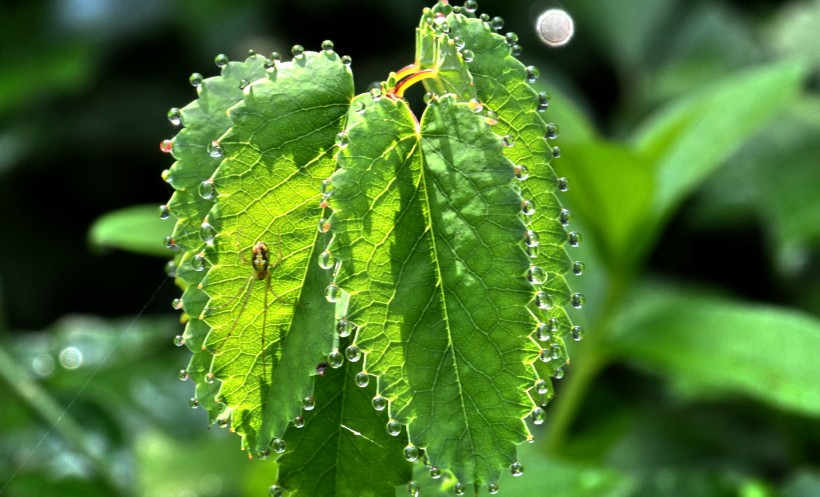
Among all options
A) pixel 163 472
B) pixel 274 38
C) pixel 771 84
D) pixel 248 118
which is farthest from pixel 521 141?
pixel 274 38

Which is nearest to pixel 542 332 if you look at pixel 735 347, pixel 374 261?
pixel 374 261

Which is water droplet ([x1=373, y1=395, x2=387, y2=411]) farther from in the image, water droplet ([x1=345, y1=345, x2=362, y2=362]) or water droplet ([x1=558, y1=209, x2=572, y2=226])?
water droplet ([x1=558, y1=209, x2=572, y2=226])

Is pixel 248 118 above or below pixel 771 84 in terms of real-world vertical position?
above

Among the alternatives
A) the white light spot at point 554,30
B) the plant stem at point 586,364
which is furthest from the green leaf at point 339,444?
the plant stem at point 586,364

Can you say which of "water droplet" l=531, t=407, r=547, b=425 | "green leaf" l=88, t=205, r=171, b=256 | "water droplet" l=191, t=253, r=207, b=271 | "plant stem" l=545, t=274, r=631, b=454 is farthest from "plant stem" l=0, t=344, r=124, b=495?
"water droplet" l=531, t=407, r=547, b=425

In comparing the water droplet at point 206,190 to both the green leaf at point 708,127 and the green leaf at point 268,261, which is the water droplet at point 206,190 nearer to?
the green leaf at point 268,261

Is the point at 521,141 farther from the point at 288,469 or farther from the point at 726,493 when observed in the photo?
the point at 726,493
